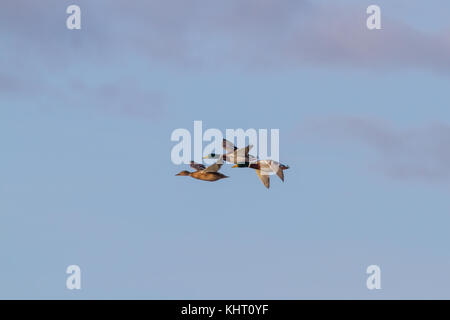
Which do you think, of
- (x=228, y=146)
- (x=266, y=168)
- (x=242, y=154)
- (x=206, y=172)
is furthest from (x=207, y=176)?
(x=266, y=168)

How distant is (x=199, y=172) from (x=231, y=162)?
4765 millimetres

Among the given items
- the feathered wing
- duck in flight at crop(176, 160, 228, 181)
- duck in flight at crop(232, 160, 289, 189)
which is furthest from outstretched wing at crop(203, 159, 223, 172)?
the feathered wing

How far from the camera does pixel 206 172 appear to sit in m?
74.6

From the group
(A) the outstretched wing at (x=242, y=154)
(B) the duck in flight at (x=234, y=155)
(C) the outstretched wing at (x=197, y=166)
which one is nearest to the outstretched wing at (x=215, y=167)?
(B) the duck in flight at (x=234, y=155)

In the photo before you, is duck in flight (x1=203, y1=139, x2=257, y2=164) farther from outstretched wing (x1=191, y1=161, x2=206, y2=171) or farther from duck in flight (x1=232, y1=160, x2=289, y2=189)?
outstretched wing (x1=191, y1=161, x2=206, y2=171)

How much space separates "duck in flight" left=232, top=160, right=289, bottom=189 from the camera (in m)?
72.5

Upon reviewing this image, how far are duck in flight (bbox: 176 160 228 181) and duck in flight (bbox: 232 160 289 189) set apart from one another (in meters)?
3.78

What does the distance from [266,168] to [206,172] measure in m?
6.82

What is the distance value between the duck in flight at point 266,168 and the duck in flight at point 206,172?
3777mm

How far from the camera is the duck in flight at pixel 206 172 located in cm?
7388

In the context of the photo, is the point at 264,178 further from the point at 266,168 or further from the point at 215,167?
the point at 215,167

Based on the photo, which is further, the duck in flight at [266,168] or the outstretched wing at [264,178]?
the outstretched wing at [264,178]

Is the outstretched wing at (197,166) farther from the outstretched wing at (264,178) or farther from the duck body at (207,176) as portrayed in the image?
the outstretched wing at (264,178)
